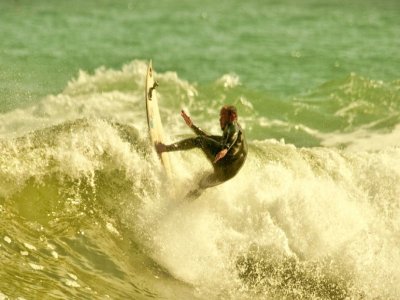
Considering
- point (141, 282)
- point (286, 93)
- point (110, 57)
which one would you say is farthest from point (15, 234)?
point (110, 57)

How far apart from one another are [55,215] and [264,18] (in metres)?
26.9

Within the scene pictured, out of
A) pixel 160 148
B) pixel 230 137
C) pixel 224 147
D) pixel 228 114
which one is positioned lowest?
pixel 160 148

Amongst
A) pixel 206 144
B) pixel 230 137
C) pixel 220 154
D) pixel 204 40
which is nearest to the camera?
pixel 220 154

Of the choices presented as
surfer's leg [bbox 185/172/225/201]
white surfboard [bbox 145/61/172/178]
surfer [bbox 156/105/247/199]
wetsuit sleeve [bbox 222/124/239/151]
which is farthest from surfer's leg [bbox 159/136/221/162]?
white surfboard [bbox 145/61/172/178]

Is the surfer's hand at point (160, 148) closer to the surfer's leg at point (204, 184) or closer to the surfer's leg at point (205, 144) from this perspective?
the surfer's leg at point (205, 144)

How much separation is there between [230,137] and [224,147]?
5.3 inches

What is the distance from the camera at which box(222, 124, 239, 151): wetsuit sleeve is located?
9.55 m

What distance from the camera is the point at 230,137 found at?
9547 millimetres

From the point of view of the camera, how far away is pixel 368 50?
1128 inches

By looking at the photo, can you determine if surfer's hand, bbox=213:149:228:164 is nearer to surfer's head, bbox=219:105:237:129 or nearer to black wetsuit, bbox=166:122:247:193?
black wetsuit, bbox=166:122:247:193

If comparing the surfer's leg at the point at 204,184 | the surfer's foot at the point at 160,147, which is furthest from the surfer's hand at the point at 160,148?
the surfer's leg at the point at 204,184

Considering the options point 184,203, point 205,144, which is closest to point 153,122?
point 184,203

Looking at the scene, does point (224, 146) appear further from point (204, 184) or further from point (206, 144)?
point (204, 184)

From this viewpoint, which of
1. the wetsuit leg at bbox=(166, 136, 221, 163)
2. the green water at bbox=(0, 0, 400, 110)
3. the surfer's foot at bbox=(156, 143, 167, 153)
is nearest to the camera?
the wetsuit leg at bbox=(166, 136, 221, 163)
